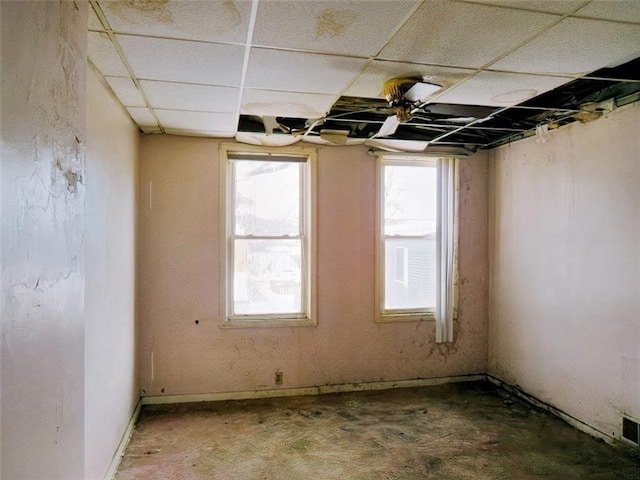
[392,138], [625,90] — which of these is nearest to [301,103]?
[392,138]

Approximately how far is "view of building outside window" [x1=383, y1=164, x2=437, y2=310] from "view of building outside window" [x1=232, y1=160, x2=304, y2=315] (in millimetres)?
895

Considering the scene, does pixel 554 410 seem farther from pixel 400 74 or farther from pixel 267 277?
pixel 400 74

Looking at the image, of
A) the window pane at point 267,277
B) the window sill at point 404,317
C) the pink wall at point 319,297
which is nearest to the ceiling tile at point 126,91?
the pink wall at point 319,297

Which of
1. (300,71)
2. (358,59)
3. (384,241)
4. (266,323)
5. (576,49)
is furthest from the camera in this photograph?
(384,241)

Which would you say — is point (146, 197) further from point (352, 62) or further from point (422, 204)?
point (422, 204)

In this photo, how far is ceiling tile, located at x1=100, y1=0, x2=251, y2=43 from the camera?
160cm

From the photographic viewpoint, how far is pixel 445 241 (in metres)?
4.06

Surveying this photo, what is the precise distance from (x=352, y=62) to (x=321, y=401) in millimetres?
2864

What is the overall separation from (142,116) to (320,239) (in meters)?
1.82

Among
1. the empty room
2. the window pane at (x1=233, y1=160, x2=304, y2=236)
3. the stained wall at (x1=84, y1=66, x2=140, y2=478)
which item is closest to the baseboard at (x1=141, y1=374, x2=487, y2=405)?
the empty room

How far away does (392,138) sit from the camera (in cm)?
370

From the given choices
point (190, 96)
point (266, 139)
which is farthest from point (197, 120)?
point (266, 139)

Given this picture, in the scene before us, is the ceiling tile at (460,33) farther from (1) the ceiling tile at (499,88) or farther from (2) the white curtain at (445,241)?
(2) the white curtain at (445,241)

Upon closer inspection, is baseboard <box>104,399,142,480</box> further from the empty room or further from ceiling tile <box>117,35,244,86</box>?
ceiling tile <box>117,35,244,86</box>
